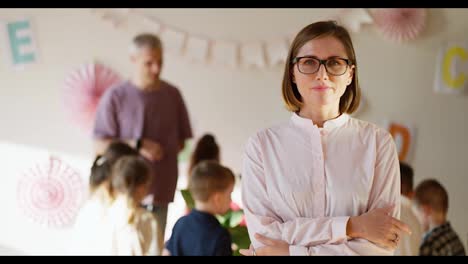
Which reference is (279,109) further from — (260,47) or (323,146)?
(323,146)

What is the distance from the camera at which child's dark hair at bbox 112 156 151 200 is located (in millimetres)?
2592

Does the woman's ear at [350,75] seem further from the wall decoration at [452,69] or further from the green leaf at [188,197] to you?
the wall decoration at [452,69]

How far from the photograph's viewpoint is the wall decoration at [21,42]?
2.79 meters

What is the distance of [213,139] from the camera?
2814mm

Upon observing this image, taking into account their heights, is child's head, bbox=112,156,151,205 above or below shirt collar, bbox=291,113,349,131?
below

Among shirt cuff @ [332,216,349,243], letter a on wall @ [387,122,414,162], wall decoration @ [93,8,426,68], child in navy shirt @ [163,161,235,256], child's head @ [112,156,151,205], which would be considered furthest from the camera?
letter a on wall @ [387,122,414,162]

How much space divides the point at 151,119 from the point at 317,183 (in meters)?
1.63

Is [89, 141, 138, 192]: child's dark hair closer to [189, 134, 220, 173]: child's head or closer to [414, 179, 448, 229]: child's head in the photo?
[189, 134, 220, 173]: child's head

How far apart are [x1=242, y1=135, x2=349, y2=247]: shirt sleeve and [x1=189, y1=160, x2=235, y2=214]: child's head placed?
94 cm

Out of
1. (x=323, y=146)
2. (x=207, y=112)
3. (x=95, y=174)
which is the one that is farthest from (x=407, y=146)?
(x=323, y=146)

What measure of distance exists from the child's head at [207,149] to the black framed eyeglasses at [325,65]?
5.57 feet

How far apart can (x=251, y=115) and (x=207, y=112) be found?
0.60ft

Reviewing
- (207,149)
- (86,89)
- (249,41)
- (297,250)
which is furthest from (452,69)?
(297,250)

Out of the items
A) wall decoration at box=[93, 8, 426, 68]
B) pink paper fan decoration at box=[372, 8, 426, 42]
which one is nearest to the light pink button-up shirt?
wall decoration at box=[93, 8, 426, 68]
